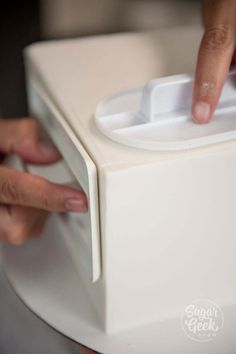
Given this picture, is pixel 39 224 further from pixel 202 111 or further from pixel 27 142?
pixel 202 111

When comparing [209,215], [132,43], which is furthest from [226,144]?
[132,43]

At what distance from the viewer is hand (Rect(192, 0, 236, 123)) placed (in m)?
0.40

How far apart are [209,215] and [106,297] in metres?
0.09

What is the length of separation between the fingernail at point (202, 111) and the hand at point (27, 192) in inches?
3.7

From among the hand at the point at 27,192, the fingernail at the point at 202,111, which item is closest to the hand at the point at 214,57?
the fingernail at the point at 202,111

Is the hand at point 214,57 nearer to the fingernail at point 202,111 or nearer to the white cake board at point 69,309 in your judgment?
the fingernail at point 202,111

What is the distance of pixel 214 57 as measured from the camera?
1.37ft

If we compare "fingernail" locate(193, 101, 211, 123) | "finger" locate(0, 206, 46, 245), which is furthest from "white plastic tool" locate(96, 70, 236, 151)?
"finger" locate(0, 206, 46, 245)

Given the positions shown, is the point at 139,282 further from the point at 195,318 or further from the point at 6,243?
the point at 6,243

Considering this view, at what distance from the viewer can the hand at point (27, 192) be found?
43 centimetres

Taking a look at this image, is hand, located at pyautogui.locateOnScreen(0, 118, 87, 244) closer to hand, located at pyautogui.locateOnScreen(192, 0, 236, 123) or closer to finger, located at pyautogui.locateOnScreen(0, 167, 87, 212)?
finger, located at pyautogui.locateOnScreen(0, 167, 87, 212)

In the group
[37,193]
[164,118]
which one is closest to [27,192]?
[37,193]

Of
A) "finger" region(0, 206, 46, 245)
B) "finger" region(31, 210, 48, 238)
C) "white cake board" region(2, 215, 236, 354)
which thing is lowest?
"white cake board" region(2, 215, 236, 354)

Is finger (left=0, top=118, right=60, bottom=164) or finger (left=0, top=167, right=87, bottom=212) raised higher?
finger (left=0, top=167, right=87, bottom=212)
